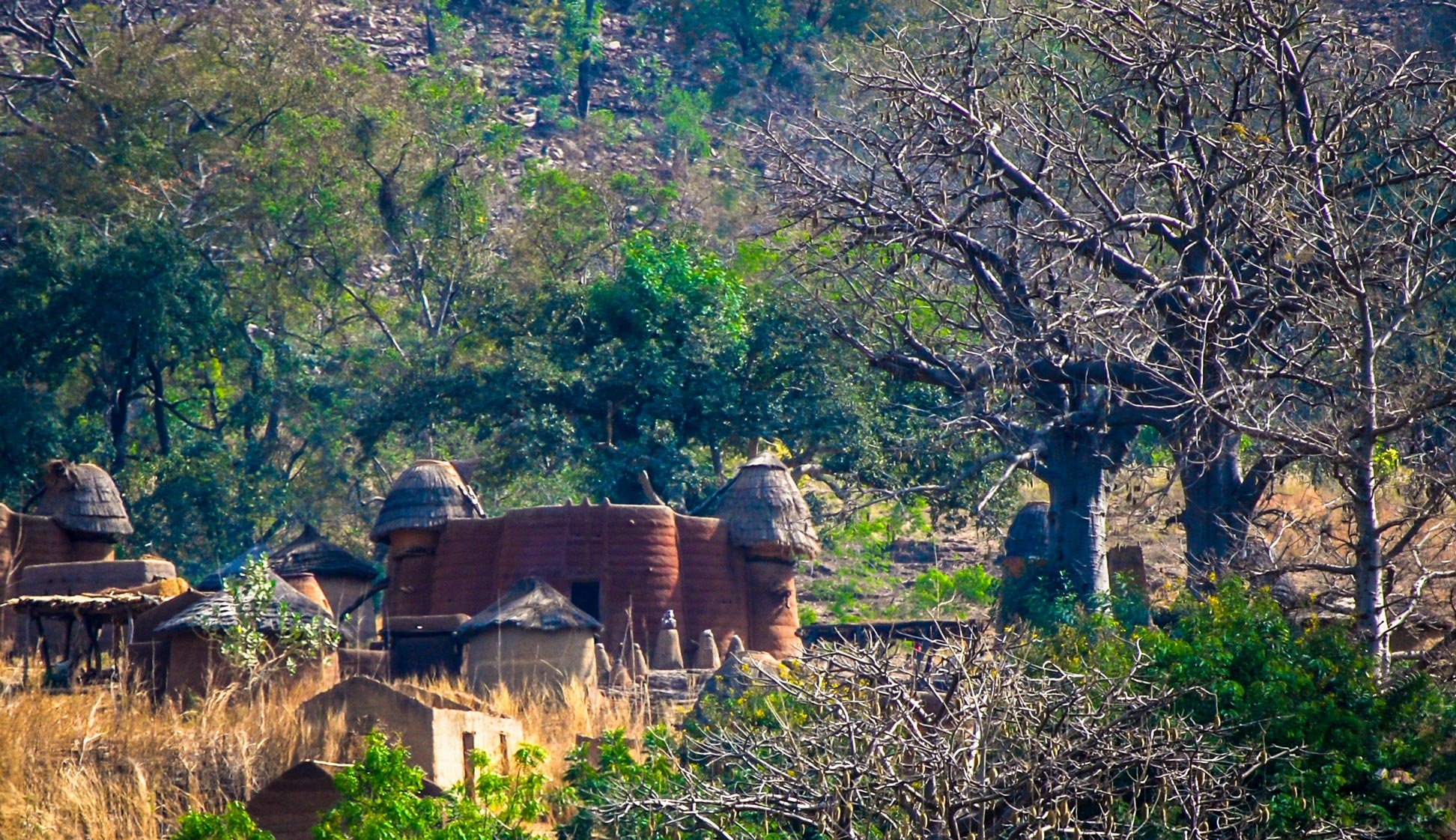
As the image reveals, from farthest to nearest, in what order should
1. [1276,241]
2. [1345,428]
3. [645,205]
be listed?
[645,205] < [1276,241] < [1345,428]

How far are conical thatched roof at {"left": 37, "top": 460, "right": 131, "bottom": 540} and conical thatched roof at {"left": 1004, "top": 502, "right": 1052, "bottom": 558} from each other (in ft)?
39.0

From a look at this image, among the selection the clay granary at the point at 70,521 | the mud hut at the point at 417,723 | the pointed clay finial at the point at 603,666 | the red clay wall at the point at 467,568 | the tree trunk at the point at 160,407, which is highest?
the tree trunk at the point at 160,407

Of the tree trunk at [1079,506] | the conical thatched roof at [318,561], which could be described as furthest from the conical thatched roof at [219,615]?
the tree trunk at [1079,506]

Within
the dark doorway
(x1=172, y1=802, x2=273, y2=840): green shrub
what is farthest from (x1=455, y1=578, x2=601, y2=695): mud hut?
(x1=172, y1=802, x2=273, y2=840): green shrub

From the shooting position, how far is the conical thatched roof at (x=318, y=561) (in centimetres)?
2575

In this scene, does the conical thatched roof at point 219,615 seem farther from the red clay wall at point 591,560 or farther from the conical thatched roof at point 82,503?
the conical thatched roof at point 82,503

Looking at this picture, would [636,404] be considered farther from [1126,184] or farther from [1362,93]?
[1362,93]

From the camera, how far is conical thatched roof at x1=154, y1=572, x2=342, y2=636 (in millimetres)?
17844

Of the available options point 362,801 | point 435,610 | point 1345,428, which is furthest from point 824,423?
point 362,801

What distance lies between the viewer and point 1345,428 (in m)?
13.8

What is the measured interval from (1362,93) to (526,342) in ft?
51.9

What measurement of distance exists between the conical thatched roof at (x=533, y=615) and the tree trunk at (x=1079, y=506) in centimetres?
469

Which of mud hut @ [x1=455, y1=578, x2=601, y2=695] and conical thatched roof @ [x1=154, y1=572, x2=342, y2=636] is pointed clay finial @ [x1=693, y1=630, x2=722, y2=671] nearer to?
mud hut @ [x1=455, y1=578, x2=601, y2=695]

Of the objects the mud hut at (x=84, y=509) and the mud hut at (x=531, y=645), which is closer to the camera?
the mud hut at (x=531, y=645)
